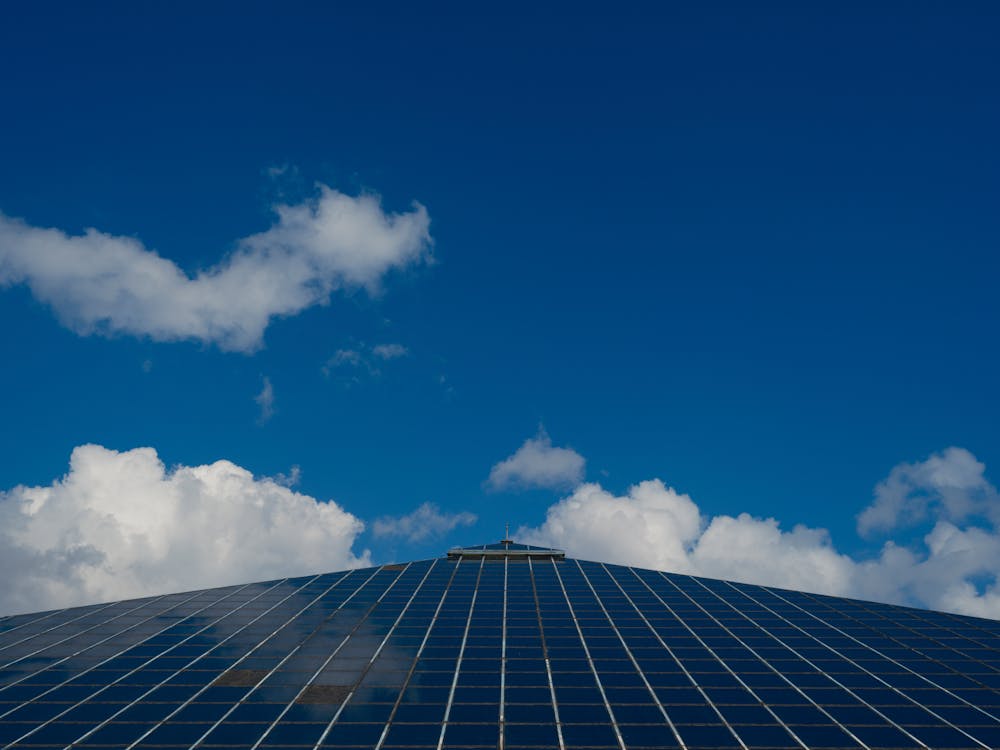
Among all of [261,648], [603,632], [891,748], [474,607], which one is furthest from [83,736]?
[891,748]

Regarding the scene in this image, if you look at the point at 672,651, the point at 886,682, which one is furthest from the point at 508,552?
the point at 886,682

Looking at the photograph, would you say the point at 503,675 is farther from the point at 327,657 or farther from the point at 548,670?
the point at 327,657

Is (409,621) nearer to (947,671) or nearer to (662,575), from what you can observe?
(662,575)

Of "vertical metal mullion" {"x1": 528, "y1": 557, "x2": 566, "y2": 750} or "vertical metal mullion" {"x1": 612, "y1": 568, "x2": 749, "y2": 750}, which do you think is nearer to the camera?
"vertical metal mullion" {"x1": 528, "y1": 557, "x2": 566, "y2": 750}

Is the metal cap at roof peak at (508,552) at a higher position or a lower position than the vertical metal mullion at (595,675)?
higher

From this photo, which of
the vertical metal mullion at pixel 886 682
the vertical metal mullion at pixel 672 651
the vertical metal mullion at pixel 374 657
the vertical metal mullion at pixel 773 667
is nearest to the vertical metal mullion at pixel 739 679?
the vertical metal mullion at pixel 773 667

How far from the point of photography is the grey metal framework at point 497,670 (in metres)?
31.3

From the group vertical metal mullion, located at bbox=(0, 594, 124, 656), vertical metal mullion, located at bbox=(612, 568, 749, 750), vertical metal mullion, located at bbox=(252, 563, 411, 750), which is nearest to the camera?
vertical metal mullion, located at bbox=(252, 563, 411, 750)

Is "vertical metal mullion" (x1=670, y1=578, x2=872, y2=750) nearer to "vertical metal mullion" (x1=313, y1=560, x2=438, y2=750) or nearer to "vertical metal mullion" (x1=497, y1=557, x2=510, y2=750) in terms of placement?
"vertical metal mullion" (x1=497, y1=557, x2=510, y2=750)

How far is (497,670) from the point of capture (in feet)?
124

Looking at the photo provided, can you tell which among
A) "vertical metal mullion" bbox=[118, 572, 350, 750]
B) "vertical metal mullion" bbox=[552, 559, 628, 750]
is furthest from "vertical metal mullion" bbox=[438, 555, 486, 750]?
"vertical metal mullion" bbox=[118, 572, 350, 750]

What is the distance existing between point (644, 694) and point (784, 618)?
19.0 m

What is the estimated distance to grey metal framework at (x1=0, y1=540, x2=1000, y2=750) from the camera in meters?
31.3

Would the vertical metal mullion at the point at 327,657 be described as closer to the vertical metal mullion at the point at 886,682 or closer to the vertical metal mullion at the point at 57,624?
the vertical metal mullion at the point at 57,624
